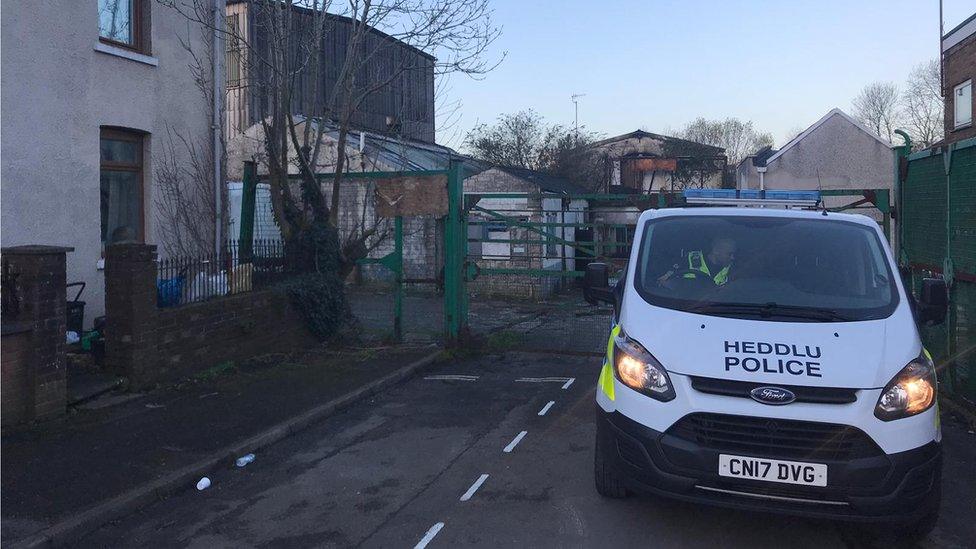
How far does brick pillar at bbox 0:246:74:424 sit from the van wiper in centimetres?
548

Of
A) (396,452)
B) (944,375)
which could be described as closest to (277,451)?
(396,452)

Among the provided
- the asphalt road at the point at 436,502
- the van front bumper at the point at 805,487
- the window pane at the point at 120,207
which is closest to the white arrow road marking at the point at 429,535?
the asphalt road at the point at 436,502

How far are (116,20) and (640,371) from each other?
30.3ft

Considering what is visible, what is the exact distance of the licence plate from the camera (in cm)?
458

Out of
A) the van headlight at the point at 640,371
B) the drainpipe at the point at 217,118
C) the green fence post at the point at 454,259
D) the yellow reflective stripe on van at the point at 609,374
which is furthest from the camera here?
the drainpipe at the point at 217,118

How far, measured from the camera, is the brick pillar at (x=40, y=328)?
7207 mm

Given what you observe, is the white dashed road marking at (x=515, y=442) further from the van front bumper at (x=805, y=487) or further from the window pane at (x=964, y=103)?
the window pane at (x=964, y=103)

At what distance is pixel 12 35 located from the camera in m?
9.41

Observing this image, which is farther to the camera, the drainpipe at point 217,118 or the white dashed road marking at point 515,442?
the drainpipe at point 217,118

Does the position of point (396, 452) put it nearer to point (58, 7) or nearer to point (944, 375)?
point (944, 375)

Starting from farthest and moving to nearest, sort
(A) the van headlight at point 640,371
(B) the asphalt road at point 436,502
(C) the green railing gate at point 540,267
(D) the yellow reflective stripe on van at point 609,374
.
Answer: (C) the green railing gate at point 540,267, (D) the yellow reflective stripe on van at point 609,374, (B) the asphalt road at point 436,502, (A) the van headlight at point 640,371

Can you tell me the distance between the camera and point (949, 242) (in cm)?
858

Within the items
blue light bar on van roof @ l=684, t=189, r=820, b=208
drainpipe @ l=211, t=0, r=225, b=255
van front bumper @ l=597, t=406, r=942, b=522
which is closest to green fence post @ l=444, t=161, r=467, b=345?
drainpipe @ l=211, t=0, r=225, b=255

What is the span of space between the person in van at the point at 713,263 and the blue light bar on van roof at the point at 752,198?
146cm
